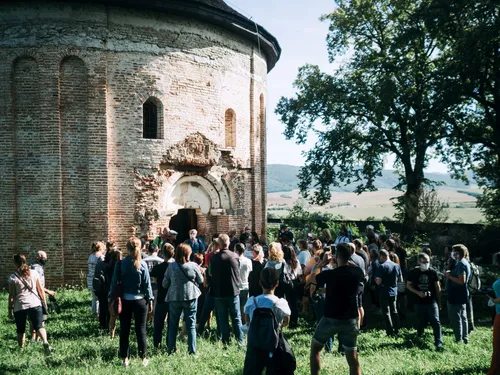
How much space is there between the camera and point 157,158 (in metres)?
15.6

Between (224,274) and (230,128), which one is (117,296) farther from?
(230,128)

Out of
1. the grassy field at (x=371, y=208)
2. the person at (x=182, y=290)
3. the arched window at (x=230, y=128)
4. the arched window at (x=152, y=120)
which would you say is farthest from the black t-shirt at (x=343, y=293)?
the grassy field at (x=371, y=208)

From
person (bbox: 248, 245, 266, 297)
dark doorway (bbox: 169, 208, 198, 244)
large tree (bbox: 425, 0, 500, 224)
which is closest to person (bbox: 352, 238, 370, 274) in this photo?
person (bbox: 248, 245, 266, 297)

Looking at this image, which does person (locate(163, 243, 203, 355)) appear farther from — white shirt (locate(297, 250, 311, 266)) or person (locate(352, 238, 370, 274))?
person (locate(352, 238, 370, 274))

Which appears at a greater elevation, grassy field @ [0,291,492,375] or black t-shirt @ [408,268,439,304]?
black t-shirt @ [408,268,439,304]

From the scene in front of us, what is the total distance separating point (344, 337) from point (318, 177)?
20487 mm

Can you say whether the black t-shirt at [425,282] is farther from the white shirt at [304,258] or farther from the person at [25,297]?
the person at [25,297]

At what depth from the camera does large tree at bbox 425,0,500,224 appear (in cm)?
1861

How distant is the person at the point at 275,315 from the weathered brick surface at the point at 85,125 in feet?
34.2

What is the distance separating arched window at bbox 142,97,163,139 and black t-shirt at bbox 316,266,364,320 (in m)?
10.9

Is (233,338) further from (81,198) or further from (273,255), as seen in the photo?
(81,198)

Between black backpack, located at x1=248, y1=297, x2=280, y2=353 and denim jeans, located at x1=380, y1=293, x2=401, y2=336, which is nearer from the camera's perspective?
black backpack, located at x1=248, y1=297, x2=280, y2=353

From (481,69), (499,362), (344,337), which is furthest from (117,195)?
(481,69)

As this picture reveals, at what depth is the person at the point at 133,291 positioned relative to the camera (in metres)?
7.16
